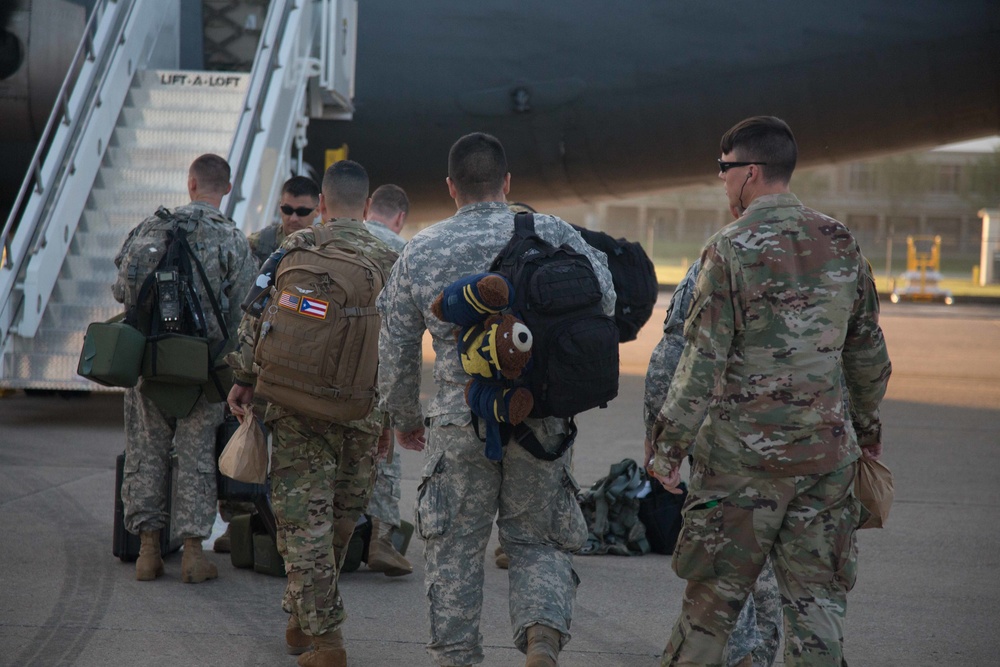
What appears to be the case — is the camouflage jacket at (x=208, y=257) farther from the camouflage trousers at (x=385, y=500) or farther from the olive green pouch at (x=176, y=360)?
the camouflage trousers at (x=385, y=500)

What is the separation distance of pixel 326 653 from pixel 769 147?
234 cm

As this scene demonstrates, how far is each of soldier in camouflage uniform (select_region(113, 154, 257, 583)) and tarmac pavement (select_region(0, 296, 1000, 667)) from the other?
236 millimetres

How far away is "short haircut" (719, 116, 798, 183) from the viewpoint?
10.1 feet

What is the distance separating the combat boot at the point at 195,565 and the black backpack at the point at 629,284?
2382 millimetres

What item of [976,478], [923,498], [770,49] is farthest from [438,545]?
[770,49]

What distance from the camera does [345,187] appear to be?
13.5 ft

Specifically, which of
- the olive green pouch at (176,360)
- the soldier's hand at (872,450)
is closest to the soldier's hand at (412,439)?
the soldier's hand at (872,450)

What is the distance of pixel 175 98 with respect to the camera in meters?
9.79

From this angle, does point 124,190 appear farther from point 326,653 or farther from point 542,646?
point 542,646

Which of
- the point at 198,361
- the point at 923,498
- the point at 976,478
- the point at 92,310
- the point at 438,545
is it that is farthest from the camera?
the point at 92,310

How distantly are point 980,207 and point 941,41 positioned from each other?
57146 mm

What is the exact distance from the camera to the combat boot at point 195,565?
4.82 meters

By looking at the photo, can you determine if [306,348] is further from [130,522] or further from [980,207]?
[980,207]

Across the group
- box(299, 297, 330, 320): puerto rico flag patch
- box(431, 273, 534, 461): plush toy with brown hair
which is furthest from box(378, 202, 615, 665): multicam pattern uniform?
box(299, 297, 330, 320): puerto rico flag patch
